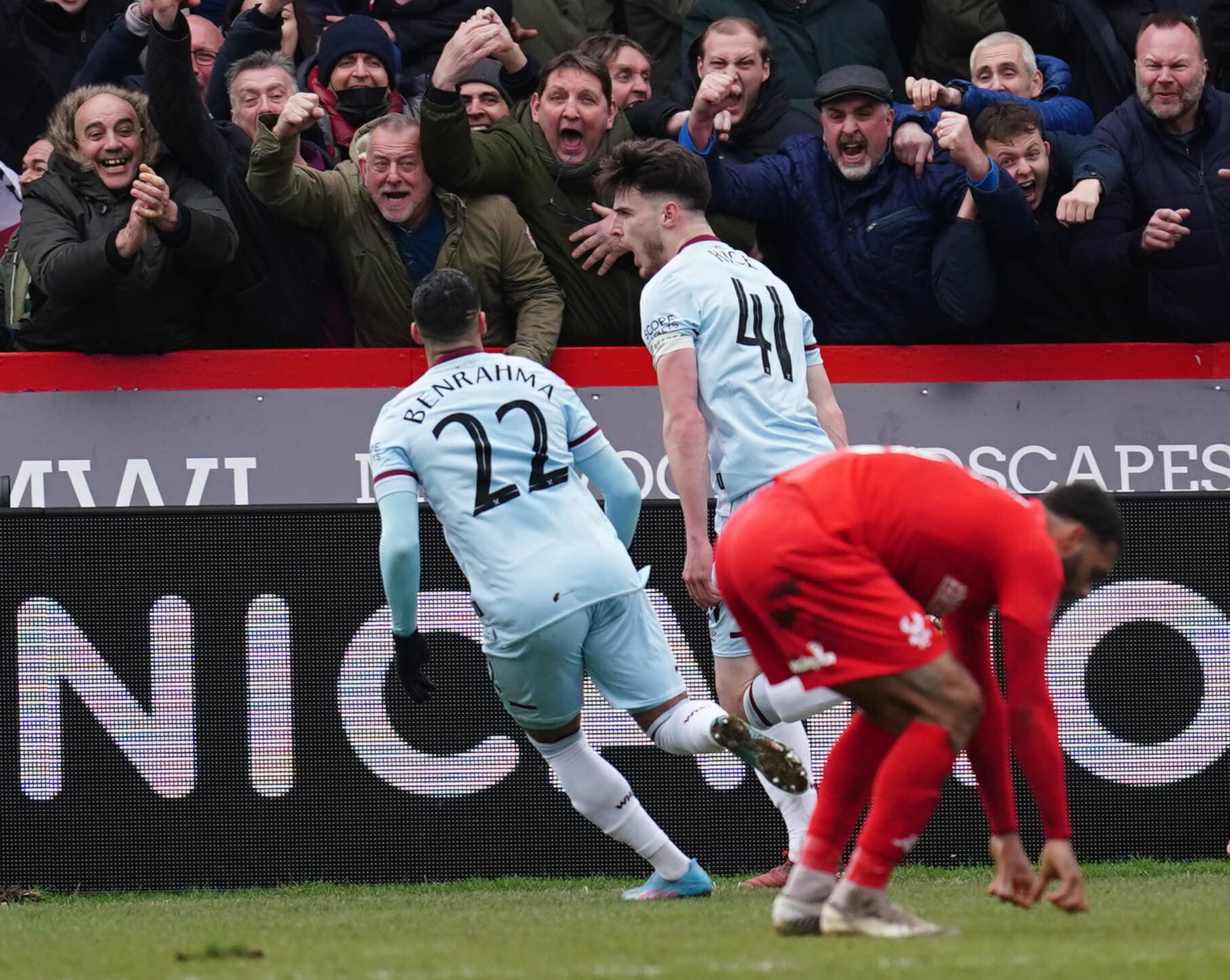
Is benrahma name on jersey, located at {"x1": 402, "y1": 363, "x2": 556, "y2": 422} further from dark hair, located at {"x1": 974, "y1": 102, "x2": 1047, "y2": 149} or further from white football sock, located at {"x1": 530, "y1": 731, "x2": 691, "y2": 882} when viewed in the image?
dark hair, located at {"x1": 974, "y1": 102, "x2": 1047, "y2": 149}

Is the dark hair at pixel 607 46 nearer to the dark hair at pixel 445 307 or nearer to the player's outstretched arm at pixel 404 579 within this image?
the dark hair at pixel 445 307

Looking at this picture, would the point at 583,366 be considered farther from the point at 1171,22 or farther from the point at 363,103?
the point at 1171,22

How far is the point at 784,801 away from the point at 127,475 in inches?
159

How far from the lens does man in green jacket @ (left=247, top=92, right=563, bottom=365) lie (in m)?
9.74

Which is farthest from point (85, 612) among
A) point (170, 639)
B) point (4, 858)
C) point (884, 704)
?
point (884, 704)

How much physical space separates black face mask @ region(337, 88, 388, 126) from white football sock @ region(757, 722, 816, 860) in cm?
454

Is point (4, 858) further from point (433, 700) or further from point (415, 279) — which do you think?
point (415, 279)

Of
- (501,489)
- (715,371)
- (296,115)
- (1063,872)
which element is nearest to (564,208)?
(296,115)

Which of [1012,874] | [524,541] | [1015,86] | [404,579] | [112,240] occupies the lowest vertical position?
[1012,874]

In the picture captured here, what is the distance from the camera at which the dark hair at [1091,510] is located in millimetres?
5355

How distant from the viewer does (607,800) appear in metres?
7.07

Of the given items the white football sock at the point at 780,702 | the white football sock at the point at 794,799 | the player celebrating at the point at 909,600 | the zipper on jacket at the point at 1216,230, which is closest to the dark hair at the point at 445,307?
the white football sock at the point at 780,702

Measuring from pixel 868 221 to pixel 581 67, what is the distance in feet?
5.41

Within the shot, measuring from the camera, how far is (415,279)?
999cm
